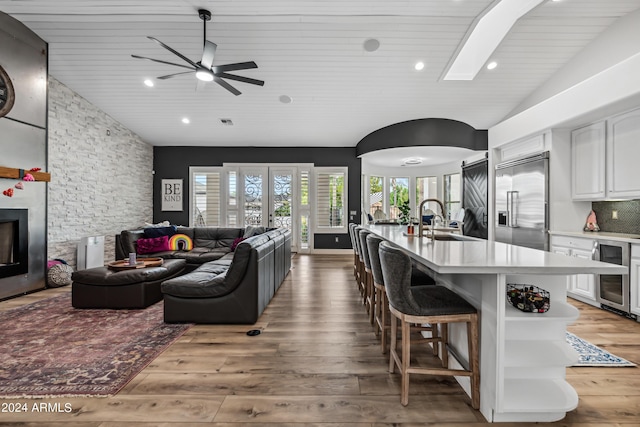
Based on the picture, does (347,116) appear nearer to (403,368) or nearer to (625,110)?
(625,110)

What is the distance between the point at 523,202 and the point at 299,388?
4.59 m

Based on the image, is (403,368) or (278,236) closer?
(403,368)

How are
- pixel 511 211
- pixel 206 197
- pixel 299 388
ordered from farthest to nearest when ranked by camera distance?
1. pixel 206 197
2. pixel 511 211
3. pixel 299 388

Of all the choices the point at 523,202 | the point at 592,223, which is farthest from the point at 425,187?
the point at 592,223

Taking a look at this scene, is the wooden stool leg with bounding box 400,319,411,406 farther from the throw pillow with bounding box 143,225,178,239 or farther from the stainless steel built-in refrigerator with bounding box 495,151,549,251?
the throw pillow with bounding box 143,225,178,239

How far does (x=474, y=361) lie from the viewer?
1.71 metres

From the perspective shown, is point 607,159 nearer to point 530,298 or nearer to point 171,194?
point 530,298

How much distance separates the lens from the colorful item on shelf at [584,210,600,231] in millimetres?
4051

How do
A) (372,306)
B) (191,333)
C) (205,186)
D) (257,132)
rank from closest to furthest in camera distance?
(191,333) → (372,306) → (257,132) → (205,186)

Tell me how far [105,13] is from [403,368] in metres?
4.95

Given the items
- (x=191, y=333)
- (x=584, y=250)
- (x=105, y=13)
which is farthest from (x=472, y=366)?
(x=105, y=13)

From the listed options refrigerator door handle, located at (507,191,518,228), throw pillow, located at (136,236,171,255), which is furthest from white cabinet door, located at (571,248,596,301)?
throw pillow, located at (136,236,171,255)

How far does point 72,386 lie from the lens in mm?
1896

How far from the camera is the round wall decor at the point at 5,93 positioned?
370 cm
